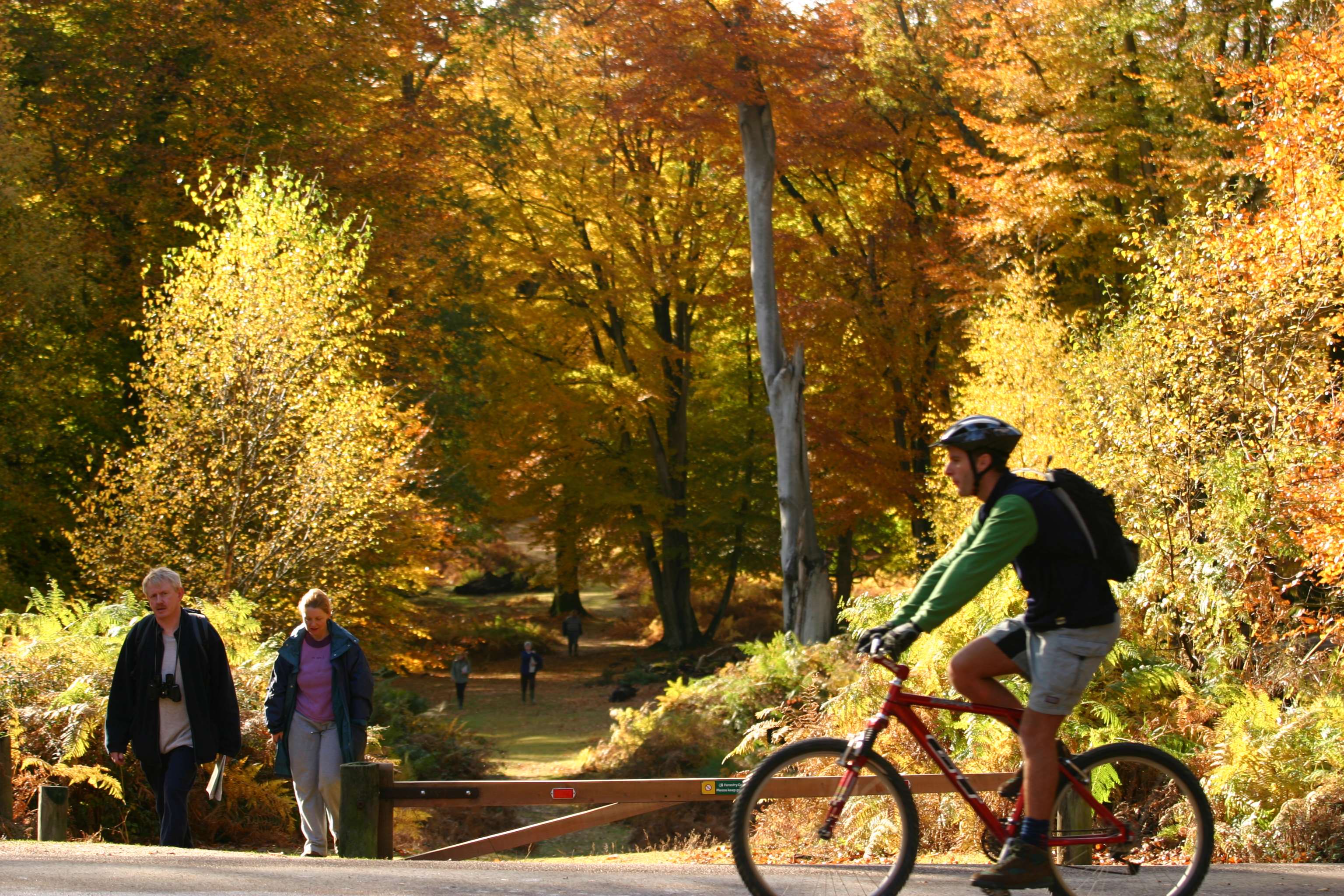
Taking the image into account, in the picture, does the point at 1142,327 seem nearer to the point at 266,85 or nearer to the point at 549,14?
the point at 266,85

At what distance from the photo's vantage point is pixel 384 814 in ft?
25.5

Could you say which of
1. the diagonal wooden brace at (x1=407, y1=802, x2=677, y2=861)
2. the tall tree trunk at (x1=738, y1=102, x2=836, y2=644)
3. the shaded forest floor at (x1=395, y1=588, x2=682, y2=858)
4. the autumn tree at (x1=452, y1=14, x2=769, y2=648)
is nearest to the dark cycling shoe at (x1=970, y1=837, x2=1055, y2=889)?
the diagonal wooden brace at (x1=407, y1=802, x2=677, y2=861)

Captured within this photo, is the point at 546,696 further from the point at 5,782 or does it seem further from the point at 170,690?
the point at 170,690

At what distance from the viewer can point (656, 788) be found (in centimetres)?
753

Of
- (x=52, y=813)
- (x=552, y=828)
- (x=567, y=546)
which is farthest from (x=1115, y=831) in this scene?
(x=567, y=546)

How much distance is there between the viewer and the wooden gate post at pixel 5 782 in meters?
8.29

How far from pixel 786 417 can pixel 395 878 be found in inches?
690

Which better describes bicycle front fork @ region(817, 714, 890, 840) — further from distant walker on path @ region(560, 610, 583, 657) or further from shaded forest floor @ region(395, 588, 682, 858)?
distant walker on path @ region(560, 610, 583, 657)

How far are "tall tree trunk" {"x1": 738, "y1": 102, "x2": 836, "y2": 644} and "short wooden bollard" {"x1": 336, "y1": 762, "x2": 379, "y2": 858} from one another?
1541 centimetres

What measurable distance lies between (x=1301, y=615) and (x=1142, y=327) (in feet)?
16.2

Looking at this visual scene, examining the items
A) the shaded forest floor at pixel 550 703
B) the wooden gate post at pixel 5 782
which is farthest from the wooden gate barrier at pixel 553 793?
the shaded forest floor at pixel 550 703

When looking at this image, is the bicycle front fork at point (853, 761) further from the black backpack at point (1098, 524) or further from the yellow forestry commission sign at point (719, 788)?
the yellow forestry commission sign at point (719, 788)

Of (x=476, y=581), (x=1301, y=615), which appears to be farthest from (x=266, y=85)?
(x=476, y=581)

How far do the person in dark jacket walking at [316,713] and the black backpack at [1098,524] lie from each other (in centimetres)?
490
